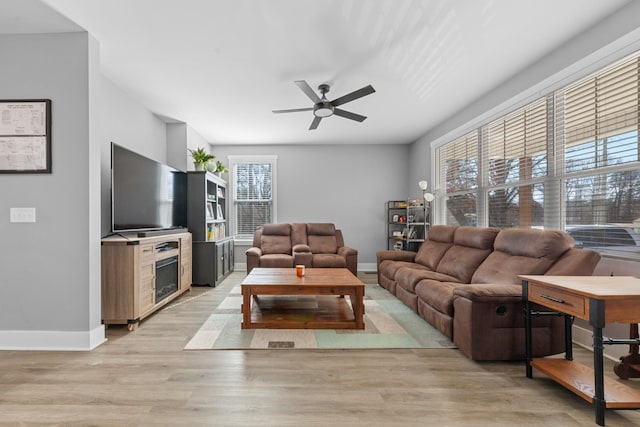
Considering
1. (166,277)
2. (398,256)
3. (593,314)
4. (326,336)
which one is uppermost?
(593,314)

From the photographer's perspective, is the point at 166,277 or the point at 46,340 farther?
the point at 166,277

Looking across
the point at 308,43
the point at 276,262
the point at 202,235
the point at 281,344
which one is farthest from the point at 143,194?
the point at 308,43

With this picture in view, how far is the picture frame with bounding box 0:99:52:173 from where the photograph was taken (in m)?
2.59

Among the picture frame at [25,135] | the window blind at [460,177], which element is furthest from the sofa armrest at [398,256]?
the picture frame at [25,135]

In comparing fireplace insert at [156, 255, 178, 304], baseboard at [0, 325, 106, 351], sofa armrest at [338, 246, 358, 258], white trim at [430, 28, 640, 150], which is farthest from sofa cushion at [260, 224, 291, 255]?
white trim at [430, 28, 640, 150]

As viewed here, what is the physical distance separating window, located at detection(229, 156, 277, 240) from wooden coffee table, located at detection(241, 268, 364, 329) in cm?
289

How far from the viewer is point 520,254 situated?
2906 mm

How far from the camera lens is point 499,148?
12.5 feet

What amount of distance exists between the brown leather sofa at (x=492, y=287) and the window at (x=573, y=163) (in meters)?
0.31

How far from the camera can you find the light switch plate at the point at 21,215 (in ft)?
8.55

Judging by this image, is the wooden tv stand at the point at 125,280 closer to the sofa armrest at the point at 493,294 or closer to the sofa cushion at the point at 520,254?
the sofa armrest at the point at 493,294

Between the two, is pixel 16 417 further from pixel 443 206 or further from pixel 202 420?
pixel 443 206

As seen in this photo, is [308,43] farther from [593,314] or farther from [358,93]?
[593,314]

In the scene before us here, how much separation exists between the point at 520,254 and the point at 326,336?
77.8 inches
